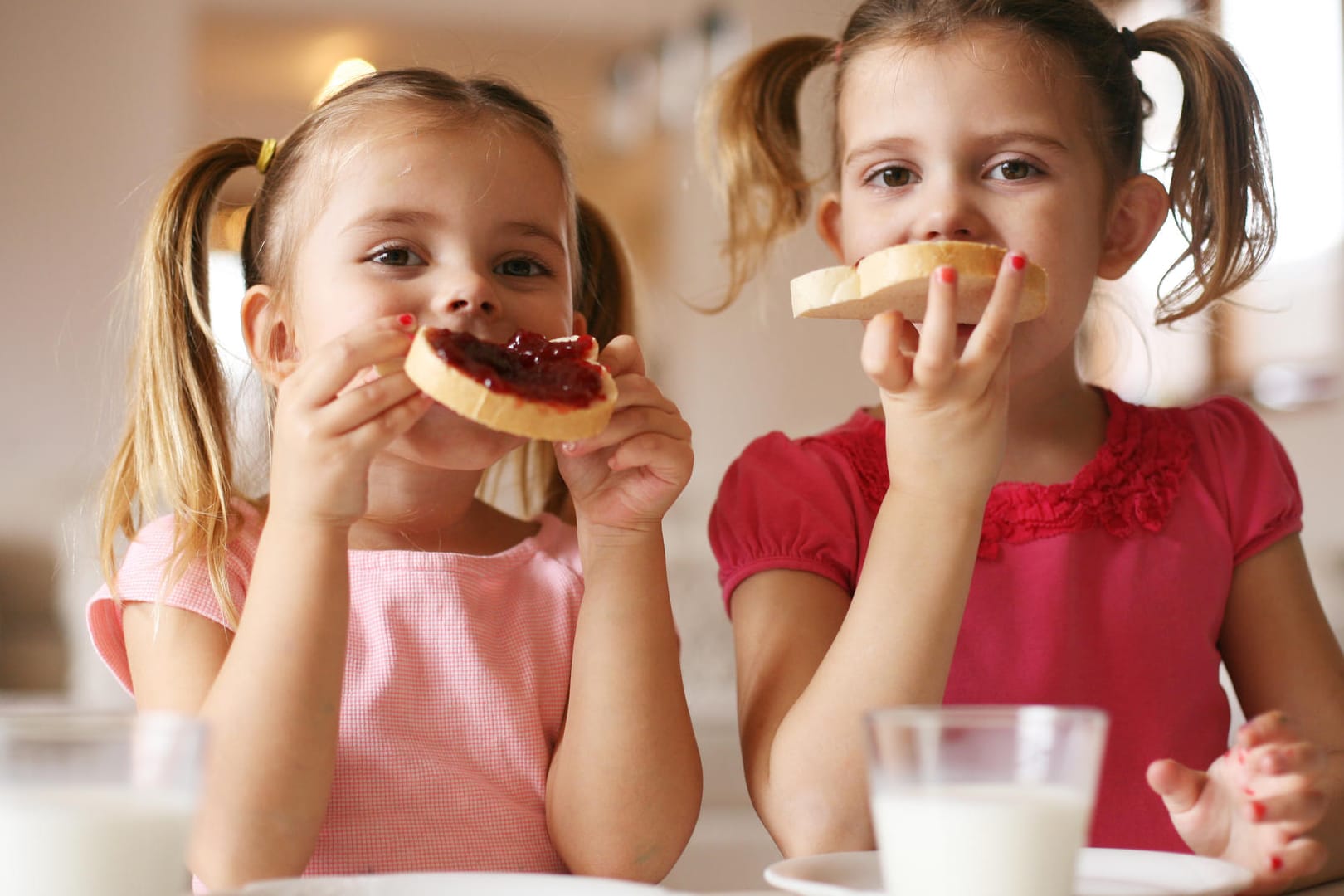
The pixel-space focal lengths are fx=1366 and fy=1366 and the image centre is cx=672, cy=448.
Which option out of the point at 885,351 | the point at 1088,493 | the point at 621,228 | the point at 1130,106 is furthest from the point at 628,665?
the point at 621,228

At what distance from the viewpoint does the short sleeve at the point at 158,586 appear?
1.35 metres

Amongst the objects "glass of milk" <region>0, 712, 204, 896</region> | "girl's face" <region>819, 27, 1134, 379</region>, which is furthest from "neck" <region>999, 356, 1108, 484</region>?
"glass of milk" <region>0, 712, 204, 896</region>

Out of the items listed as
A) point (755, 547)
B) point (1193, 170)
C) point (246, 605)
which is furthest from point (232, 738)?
point (1193, 170)

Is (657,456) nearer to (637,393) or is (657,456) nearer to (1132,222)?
(637,393)

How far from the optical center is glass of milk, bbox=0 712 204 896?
2.17 feet

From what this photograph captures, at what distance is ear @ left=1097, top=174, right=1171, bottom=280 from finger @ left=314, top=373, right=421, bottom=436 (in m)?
0.89

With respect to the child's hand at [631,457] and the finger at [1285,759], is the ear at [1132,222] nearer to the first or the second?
the child's hand at [631,457]

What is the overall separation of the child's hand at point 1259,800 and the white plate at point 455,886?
1.15 ft

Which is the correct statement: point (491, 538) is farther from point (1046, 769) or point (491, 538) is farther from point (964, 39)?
point (1046, 769)

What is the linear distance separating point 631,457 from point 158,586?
505 millimetres

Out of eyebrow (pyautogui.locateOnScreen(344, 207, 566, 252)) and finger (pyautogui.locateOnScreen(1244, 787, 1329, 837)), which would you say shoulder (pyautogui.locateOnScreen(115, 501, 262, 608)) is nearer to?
eyebrow (pyautogui.locateOnScreen(344, 207, 566, 252))

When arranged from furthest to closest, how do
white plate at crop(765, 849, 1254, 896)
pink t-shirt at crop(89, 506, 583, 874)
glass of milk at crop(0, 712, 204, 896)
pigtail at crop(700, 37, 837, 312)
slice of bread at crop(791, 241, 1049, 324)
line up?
pigtail at crop(700, 37, 837, 312) → pink t-shirt at crop(89, 506, 583, 874) → slice of bread at crop(791, 241, 1049, 324) → white plate at crop(765, 849, 1254, 896) → glass of milk at crop(0, 712, 204, 896)

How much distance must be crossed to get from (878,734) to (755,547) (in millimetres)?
764

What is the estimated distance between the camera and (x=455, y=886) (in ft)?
2.65
